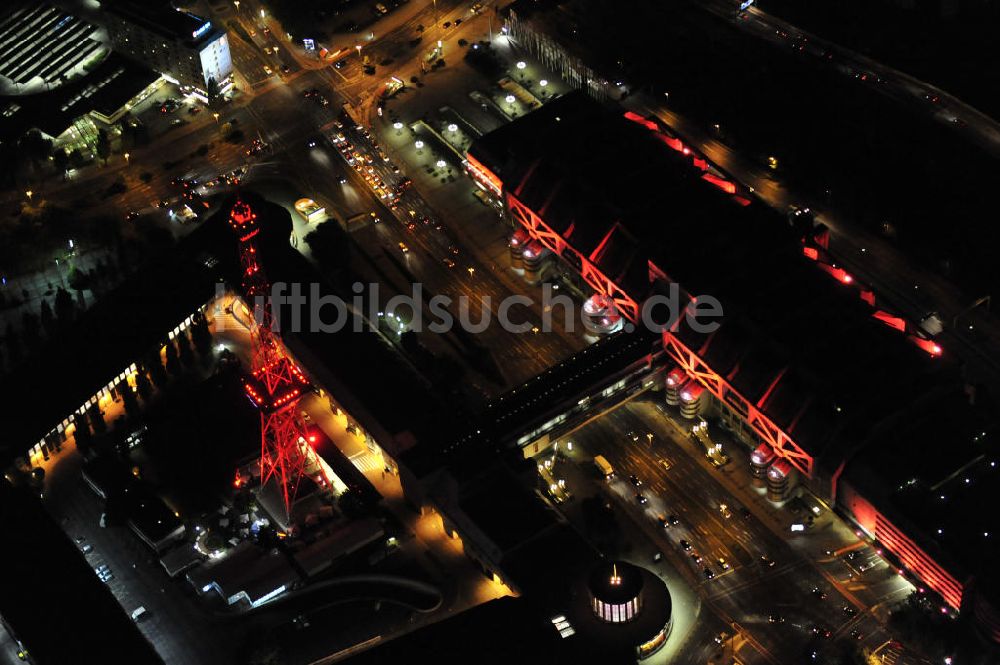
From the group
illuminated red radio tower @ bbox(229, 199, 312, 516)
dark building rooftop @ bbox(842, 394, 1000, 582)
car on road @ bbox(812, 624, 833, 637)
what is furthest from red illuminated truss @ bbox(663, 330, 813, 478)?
illuminated red radio tower @ bbox(229, 199, 312, 516)

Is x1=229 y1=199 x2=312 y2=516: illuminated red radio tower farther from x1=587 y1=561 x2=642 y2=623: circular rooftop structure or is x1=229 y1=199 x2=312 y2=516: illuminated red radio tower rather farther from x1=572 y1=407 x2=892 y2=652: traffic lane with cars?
x1=572 y1=407 x2=892 y2=652: traffic lane with cars

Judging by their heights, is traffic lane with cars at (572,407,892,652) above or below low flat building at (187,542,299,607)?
below

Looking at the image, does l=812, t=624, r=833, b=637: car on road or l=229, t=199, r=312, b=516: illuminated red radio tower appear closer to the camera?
l=812, t=624, r=833, b=637: car on road

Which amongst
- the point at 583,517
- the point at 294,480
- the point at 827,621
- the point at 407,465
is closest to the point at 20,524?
the point at 294,480

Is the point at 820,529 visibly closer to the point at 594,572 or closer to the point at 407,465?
the point at 594,572

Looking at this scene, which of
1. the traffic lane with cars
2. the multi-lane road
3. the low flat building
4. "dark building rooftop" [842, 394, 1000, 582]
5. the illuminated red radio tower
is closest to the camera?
"dark building rooftop" [842, 394, 1000, 582]

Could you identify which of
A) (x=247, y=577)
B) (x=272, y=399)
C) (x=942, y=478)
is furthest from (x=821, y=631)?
(x=272, y=399)

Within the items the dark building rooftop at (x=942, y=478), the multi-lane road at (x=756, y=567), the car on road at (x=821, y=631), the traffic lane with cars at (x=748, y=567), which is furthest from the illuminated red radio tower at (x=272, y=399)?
the dark building rooftop at (x=942, y=478)

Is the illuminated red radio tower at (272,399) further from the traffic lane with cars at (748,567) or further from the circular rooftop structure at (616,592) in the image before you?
the traffic lane with cars at (748,567)
